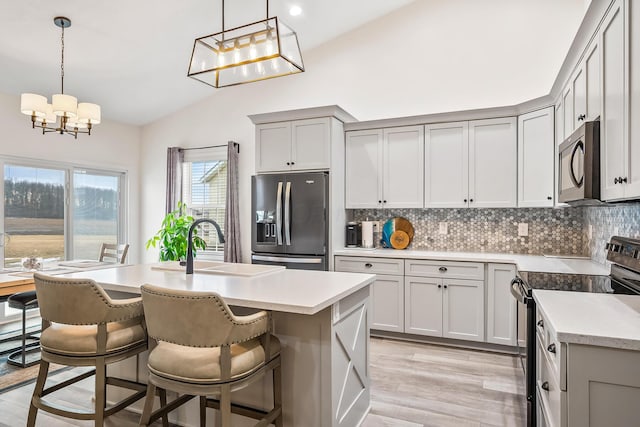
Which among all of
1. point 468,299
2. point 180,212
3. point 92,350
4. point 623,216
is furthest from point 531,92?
point 180,212

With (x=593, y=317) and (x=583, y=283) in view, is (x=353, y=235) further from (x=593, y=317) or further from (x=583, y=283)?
(x=593, y=317)

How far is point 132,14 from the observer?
11.8 feet

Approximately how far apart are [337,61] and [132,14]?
2376mm

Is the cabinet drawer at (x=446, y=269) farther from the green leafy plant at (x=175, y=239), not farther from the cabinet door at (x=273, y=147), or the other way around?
the green leafy plant at (x=175, y=239)

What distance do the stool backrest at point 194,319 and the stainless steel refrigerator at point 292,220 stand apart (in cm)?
246

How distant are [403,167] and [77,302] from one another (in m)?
3.28

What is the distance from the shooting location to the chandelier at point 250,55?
2316 millimetres

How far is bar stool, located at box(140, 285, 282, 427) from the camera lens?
161 centimetres

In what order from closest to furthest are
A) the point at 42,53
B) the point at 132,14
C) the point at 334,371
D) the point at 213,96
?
the point at 334,371, the point at 132,14, the point at 42,53, the point at 213,96

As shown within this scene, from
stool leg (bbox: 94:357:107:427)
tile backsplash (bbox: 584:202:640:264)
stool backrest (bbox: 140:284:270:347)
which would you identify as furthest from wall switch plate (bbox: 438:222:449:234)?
stool leg (bbox: 94:357:107:427)

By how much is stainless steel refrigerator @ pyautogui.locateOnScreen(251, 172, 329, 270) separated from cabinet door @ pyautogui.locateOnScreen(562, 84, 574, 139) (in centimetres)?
220

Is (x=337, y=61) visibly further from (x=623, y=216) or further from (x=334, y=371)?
(x=334, y=371)

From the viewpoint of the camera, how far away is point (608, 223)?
9.51ft

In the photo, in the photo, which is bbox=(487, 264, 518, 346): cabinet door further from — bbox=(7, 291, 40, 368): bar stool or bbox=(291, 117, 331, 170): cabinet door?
bbox=(7, 291, 40, 368): bar stool
